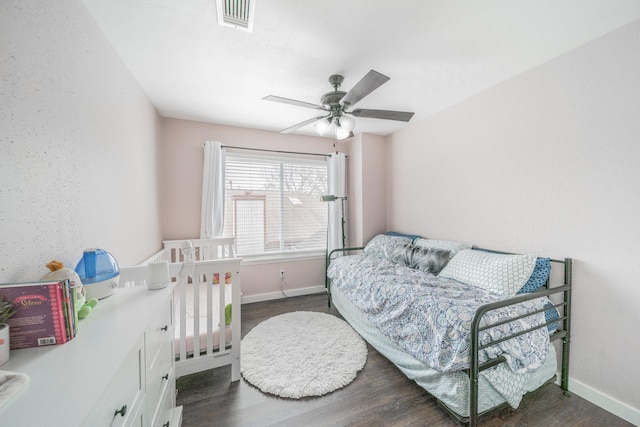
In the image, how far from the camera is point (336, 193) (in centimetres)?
373

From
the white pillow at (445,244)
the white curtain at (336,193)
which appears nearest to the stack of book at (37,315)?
the white pillow at (445,244)

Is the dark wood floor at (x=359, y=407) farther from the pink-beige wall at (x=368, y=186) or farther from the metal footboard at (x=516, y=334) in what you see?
the pink-beige wall at (x=368, y=186)

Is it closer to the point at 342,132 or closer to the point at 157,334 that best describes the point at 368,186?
the point at 342,132

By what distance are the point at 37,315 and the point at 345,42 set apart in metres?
2.05

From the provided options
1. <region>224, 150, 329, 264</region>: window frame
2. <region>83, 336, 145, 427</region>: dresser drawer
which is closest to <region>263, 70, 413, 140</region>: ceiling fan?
<region>224, 150, 329, 264</region>: window frame

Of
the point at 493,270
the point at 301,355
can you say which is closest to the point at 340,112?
the point at 493,270

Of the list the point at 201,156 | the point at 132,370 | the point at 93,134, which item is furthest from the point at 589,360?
the point at 201,156

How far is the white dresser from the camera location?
53 centimetres

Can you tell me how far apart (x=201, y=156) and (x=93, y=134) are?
175 centimetres

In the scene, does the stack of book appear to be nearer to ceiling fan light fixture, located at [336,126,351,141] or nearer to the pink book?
the pink book

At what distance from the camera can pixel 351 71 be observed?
196cm

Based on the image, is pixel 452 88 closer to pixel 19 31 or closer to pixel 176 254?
pixel 19 31

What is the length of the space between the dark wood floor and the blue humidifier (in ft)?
3.31

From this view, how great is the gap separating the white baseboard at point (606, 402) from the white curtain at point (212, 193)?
3600 millimetres
